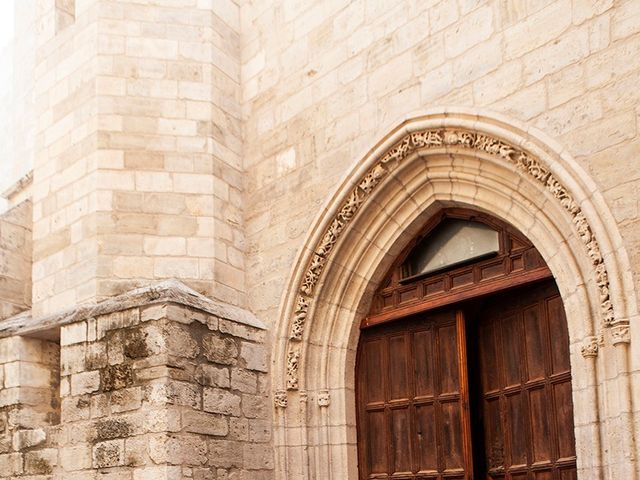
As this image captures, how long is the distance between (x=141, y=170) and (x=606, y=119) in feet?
9.83

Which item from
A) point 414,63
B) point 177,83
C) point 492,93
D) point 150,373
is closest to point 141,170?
point 177,83

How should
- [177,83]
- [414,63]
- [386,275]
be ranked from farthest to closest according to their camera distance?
[177,83] → [386,275] → [414,63]

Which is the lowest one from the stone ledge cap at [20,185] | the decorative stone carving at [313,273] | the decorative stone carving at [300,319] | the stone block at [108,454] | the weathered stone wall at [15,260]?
the stone block at [108,454]

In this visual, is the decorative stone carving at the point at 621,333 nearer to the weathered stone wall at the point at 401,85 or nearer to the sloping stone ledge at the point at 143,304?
the weathered stone wall at the point at 401,85

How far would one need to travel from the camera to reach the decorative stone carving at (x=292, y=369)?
19.2 feet

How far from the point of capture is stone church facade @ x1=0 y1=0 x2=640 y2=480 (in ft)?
15.3

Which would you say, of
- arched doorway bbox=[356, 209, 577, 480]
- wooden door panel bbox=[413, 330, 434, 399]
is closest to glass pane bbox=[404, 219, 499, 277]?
arched doorway bbox=[356, 209, 577, 480]

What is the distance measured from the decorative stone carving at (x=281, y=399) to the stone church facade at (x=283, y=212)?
2 cm

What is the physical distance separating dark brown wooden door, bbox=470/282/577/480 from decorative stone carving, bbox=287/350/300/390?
3.62 ft

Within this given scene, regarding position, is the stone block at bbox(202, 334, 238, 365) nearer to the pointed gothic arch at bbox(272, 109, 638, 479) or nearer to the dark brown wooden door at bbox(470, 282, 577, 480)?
the pointed gothic arch at bbox(272, 109, 638, 479)

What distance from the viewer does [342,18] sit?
604 cm

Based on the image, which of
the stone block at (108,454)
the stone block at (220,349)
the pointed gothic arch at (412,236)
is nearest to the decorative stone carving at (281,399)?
the pointed gothic arch at (412,236)

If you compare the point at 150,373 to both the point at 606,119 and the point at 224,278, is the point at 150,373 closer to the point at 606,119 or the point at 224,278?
the point at 224,278

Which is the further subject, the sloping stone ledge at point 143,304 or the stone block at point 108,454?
the sloping stone ledge at point 143,304
